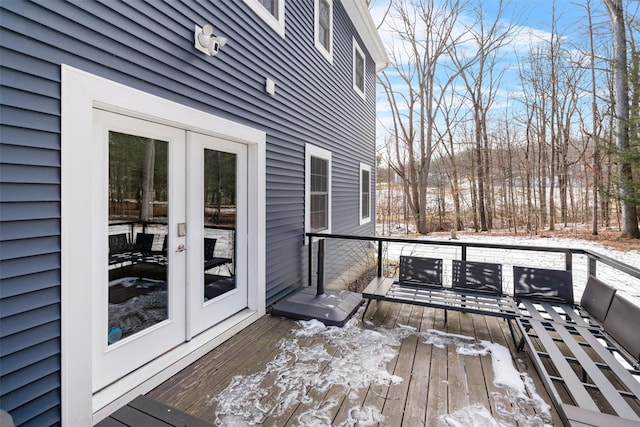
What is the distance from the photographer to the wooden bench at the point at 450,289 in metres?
3.24

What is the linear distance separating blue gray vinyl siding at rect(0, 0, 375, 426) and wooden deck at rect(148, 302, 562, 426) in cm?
84

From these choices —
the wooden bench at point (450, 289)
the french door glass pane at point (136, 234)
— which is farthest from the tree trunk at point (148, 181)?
the wooden bench at point (450, 289)

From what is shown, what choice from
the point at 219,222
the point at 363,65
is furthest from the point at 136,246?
the point at 363,65

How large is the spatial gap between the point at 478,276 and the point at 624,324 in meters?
1.46

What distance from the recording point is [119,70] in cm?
205

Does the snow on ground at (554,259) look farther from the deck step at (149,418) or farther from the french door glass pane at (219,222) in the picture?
the deck step at (149,418)

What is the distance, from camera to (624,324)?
228 cm

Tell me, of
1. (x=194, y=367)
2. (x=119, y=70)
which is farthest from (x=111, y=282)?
(x=119, y=70)

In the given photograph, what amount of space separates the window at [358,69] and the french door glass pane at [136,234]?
602 cm

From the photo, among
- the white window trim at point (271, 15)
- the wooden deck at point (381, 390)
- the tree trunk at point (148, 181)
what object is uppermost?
the white window trim at point (271, 15)

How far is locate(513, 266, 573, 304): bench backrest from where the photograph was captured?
10.5 feet

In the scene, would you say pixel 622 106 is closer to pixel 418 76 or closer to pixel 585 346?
pixel 418 76

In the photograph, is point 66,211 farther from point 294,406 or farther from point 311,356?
point 311,356

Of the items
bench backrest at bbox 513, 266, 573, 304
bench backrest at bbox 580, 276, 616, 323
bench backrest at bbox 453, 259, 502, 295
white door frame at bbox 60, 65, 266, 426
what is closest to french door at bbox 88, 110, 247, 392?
white door frame at bbox 60, 65, 266, 426
